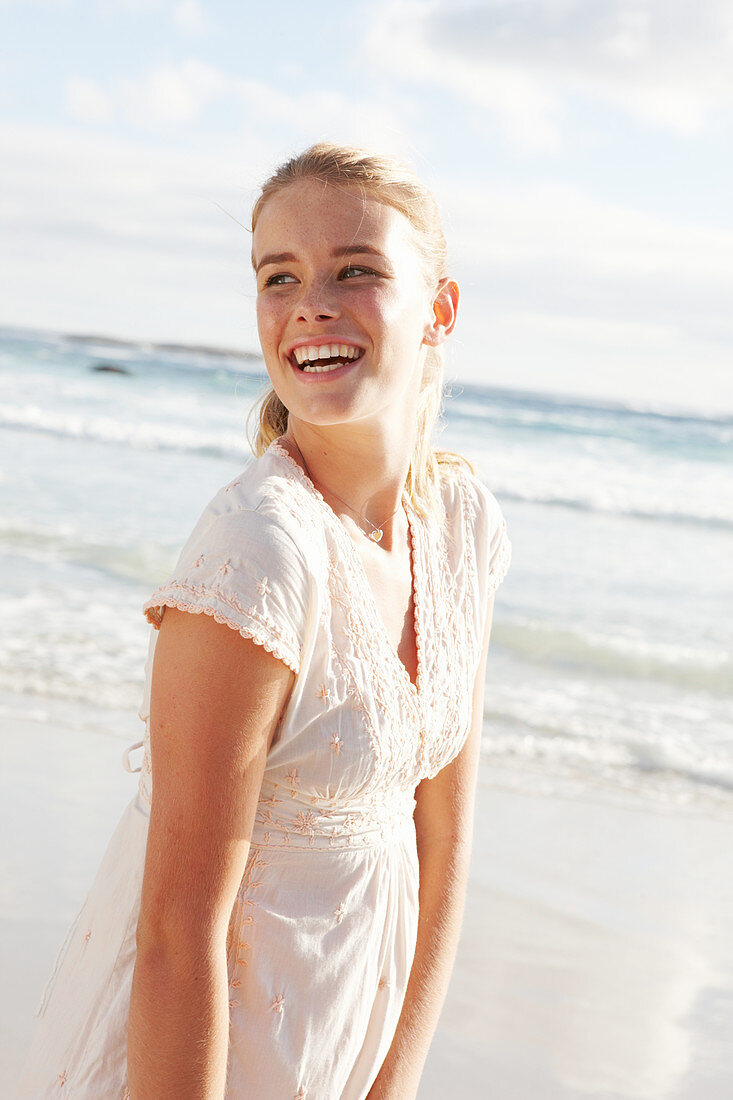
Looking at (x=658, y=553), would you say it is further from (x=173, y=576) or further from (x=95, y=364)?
(x=95, y=364)

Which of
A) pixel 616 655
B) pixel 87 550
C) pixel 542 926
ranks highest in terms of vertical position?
pixel 87 550

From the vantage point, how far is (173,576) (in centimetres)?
129

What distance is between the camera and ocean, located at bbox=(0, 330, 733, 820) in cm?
550

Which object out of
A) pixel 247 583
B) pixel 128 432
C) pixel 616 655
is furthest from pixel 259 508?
pixel 128 432

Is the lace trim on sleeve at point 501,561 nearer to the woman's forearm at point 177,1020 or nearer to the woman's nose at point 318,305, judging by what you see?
the woman's nose at point 318,305

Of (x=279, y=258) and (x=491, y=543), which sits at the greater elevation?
(x=279, y=258)

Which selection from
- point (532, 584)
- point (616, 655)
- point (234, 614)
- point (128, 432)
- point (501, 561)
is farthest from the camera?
point (128, 432)

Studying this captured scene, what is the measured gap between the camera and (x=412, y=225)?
1693 millimetres

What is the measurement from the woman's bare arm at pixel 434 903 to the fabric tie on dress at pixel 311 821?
0.34m

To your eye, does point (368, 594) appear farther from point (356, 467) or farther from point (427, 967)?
point (427, 967)

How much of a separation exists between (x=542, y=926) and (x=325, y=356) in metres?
2.93

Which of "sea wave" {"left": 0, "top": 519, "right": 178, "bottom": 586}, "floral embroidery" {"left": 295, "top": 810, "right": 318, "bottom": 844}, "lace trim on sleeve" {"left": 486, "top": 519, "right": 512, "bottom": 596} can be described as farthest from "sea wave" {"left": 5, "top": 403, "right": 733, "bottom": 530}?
"floral embroidery" {"left": 295, "top": 810, "right": 318, "bottom": 844}

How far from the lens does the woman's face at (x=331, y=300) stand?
1.55 metres

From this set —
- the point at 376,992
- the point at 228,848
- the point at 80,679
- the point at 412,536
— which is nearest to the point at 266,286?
the point at 412,536
